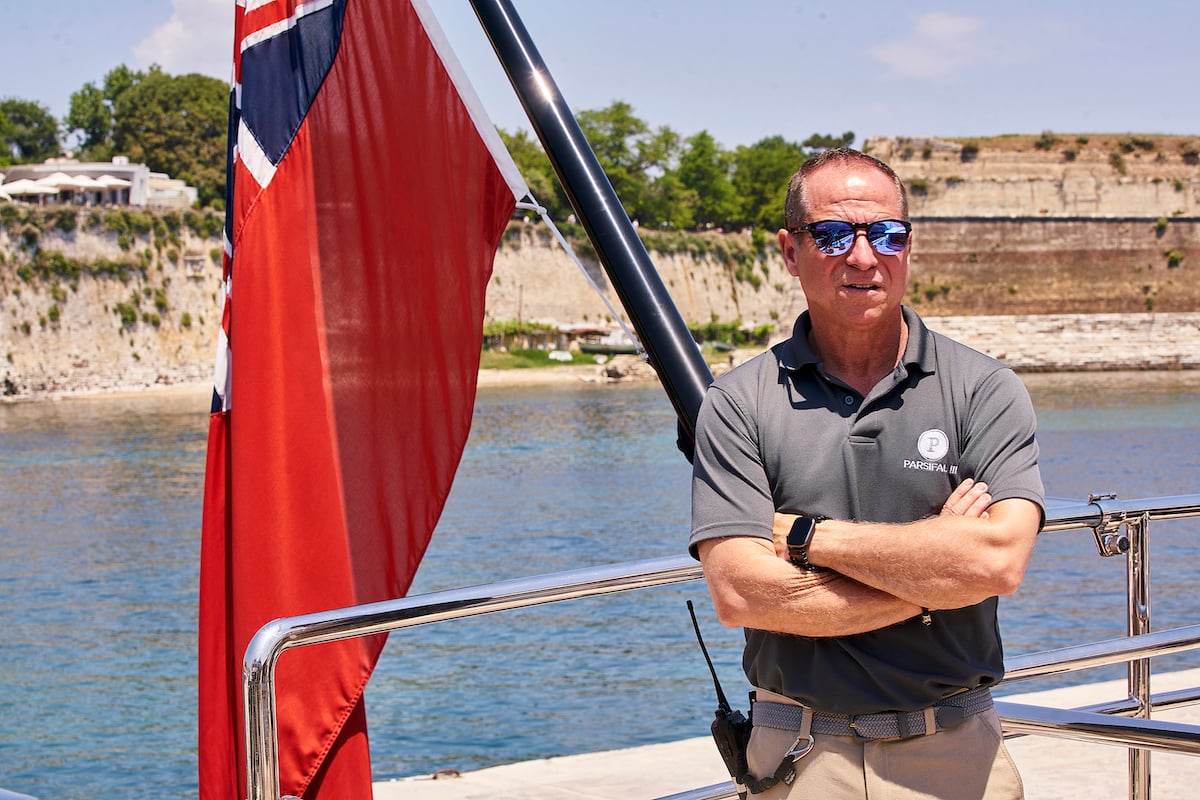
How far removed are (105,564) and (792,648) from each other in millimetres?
18274

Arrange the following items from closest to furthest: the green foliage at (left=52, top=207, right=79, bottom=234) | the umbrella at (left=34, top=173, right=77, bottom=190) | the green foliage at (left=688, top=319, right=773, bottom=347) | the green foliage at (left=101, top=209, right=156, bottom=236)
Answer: the green foliage at (left=52, top=207, right=79, bottom=234) → the green foliage at (left=101, top=209, right=156, bottom=236) → the umbrella at (left=34, top=173, right=77, bottom=190) → the green foliage at (left=688, top=319, right=773, bottom=347)

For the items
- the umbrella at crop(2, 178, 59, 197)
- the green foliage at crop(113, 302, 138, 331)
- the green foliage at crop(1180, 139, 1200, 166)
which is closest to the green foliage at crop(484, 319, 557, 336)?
the green foliage at crop(113, 302, 138, 331)

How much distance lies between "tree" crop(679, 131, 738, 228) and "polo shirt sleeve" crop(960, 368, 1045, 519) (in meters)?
73.7

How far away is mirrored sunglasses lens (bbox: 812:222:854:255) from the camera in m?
1.91

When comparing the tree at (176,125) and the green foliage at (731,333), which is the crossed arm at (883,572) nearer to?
the green foliage at (731,333)

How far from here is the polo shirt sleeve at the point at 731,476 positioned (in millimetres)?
1856

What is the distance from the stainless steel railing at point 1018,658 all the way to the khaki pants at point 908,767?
0.21m

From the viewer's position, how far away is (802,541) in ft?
5.97

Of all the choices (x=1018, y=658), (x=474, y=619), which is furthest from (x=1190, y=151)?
(x=1018, y=658)

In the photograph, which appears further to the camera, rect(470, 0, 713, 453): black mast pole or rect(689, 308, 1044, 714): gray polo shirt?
rect(470, 0, 713, 453): black mast pole

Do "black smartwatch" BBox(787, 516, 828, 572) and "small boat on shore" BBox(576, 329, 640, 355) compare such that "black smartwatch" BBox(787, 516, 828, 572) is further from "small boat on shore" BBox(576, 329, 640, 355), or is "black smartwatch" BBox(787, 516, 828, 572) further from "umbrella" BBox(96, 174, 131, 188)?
"umbrella" BBox(96, 174, 131, 188)

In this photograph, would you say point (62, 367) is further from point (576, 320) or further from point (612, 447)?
point (612, 447)

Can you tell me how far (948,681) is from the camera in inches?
71.1

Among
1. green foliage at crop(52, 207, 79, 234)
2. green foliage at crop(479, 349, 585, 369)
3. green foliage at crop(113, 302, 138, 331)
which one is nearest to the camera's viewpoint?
green foliage at crop(52, 207, 79, 234)
